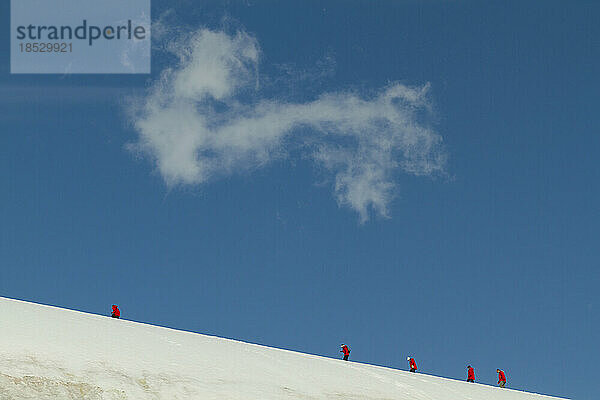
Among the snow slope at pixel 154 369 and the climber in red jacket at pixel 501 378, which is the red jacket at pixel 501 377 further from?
the snow slope at pixel 154 369

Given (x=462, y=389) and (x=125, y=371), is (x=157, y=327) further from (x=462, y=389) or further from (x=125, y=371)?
(x=462, y=389)

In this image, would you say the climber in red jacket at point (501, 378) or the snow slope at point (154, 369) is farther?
the climber in red jacket at point (501, 378)

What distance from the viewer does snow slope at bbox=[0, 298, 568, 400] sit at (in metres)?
12.0

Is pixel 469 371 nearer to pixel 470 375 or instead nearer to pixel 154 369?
pixel 470 375

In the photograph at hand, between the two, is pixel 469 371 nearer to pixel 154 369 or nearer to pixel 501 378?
pixel 501 378

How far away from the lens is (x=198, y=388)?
43.0 ft

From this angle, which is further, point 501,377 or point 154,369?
point 501,377

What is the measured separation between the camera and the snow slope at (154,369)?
39.4 ft

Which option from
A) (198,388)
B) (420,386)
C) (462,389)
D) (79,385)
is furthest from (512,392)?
(79,385)

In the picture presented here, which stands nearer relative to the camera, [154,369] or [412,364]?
[154,369]

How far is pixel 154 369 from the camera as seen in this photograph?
1366 cm

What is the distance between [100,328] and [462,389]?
11.3 metres

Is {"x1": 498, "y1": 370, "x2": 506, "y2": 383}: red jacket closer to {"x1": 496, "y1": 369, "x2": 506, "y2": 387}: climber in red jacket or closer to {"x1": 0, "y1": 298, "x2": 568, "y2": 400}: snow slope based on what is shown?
{"x1": 496, "y1": 369, "x2": 506, "y2": 387}: climber in red jacket

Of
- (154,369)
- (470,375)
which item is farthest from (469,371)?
(154,369)
